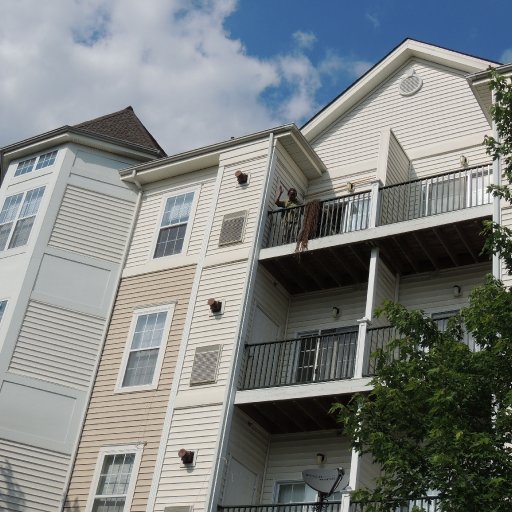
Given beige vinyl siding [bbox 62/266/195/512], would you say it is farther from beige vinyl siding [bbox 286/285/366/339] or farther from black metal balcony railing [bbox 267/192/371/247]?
beige vinyl siding [bbox 286/285/366/339]

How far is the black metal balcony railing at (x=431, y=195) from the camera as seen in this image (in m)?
18.6

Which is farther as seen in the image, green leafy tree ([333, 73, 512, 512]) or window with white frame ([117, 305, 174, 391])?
window with white frame ([117, 305, 174, 391])

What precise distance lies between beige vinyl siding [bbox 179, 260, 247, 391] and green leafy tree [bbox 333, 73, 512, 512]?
232 inches

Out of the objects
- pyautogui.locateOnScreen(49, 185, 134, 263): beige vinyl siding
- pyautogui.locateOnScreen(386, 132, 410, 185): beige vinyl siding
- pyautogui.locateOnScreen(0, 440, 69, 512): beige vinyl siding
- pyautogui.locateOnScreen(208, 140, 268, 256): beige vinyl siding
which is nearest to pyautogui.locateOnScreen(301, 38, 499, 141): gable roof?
pyautogui.locateOnScreen(208, 140, 268, 256): beige vinyl siding

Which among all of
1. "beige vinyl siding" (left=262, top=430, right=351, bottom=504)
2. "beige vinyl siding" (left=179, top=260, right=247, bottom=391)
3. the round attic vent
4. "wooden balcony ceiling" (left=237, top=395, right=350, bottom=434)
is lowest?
"beige vinyl siding" (left=262, top=430, right=351, bottom=504)

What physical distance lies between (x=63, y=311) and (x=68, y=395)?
2.02 m

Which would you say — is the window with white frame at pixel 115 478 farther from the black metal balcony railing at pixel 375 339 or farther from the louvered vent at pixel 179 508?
the black metal balcony railing at pixel 375 339

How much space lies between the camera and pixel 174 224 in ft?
70.6

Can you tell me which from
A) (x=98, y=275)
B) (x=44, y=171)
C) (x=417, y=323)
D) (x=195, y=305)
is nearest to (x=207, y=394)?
(x=195, y=305)

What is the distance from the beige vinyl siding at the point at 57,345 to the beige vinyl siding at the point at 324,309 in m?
4.44

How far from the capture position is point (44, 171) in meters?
22.8

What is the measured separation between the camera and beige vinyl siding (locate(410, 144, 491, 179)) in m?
19.8

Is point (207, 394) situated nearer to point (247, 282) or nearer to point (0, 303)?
point (247, 282)

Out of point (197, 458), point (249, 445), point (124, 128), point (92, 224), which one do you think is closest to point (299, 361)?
point (249, 445)
